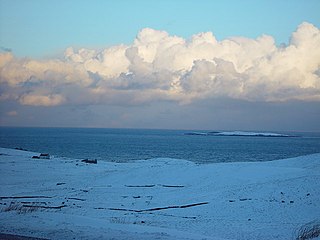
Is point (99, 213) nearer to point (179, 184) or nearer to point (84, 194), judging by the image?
point (84, 194)

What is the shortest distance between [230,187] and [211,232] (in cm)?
1173

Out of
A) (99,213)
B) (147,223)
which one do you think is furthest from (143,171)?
(147,223)

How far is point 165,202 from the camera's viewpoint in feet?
84.6

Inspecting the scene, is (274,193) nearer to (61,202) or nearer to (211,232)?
(211,232)

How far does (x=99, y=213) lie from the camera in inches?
853

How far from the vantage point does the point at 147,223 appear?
1905 cm

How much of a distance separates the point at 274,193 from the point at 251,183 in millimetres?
3448

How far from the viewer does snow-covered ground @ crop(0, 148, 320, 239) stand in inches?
612

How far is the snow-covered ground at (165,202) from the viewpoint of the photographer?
1554 centimetres

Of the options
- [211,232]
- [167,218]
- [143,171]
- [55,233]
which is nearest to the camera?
[55,233]

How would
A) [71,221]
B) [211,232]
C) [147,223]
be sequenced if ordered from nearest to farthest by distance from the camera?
[71,221], [211,232], [147,223]

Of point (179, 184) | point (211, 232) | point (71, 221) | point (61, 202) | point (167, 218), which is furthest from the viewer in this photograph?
point (179, 184)

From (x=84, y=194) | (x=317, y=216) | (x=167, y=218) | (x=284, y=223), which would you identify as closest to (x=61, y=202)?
(x=84, y=194)

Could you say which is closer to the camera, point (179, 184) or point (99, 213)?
point (99, 213)
